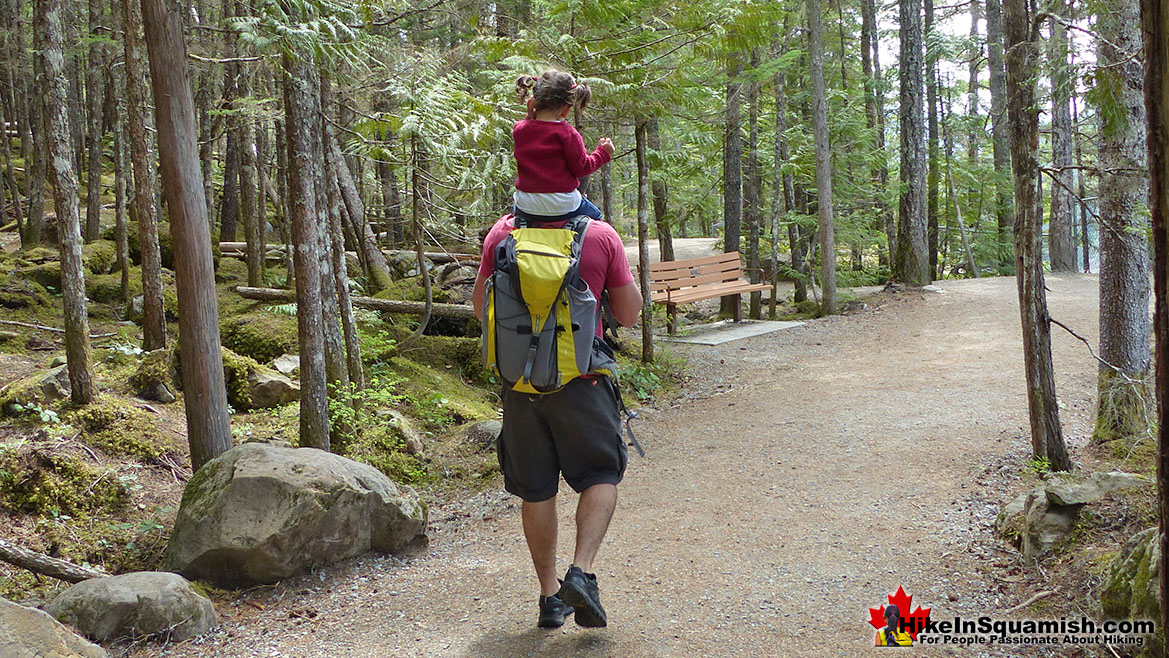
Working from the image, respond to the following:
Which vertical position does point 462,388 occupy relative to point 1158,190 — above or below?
below

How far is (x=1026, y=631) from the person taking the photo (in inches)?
127

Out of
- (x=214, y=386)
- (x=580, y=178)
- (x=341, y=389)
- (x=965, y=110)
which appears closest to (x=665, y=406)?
(x=341, y=389)

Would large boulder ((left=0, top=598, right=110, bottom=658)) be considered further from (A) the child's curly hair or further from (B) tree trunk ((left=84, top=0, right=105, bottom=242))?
(B) tree trunk ((left=84, top=0, right=105, bottom=242))

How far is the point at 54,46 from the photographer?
251 inches

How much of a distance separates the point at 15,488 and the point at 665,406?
6.07 m

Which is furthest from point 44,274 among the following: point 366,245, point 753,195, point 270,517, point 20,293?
point 753,195

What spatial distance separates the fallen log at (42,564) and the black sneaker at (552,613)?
242 centimetres

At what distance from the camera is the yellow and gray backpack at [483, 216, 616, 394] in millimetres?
3115

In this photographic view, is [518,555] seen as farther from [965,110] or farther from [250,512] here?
[965,110]

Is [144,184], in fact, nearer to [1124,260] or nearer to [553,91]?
[553,91]

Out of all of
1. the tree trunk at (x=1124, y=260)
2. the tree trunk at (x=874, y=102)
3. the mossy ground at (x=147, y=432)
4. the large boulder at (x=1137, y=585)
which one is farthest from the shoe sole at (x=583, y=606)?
the tree trunk at (x=874, y=102)

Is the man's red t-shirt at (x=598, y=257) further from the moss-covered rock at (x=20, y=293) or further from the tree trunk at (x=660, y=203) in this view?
the tree trunk at (x=660, y=203)

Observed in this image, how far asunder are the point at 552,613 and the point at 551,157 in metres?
2.02

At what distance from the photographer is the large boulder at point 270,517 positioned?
4562 millimetres
